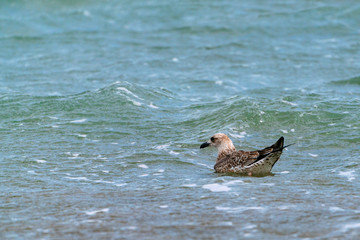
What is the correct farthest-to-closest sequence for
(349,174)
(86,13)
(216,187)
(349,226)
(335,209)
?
(86,13) < (349,174) < (216,187) < (335,209) < (349,226)

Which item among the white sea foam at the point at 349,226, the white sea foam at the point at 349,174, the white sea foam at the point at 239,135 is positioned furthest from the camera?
the white sea foam at the point at 239,135

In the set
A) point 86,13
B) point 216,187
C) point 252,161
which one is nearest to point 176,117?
point 252,161

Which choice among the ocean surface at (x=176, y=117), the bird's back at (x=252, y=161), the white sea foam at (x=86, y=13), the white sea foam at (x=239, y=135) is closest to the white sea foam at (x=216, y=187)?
the ocean surface at (x=176, y=117)

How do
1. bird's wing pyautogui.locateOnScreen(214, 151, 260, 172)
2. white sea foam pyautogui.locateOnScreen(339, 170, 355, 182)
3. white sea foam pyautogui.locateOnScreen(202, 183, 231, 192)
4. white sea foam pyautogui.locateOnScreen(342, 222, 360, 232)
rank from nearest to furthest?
white sea foam pyautogui.locateOnScreen(342, 222, 360, 232) → white sea foam pyautogui.locateOnScreen(202, 183, 231, 192) → white sea foam pyautogui.locateOnScreen(339, 170, 355, 182) → bird's wing pyautogui.locateOnScreen(214, 151, 260, 172)

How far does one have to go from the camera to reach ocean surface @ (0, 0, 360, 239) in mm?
7473

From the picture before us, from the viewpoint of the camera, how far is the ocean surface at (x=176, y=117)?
747 centimetres

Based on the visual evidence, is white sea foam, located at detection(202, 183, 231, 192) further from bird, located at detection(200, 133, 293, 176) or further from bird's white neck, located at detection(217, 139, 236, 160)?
bird's white neck, located at detection(217, 139, 236, 160)

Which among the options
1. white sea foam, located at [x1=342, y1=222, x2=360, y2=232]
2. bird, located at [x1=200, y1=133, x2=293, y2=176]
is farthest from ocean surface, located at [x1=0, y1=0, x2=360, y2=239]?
bird, located at [x1=200, y1=133, x2=293, y2=176]

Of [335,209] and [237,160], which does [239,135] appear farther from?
[335,209]

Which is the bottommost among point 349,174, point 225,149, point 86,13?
point 349,174

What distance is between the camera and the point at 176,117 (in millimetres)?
14195

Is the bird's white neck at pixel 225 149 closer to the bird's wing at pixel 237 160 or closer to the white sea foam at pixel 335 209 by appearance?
the bird's wing at pixel 237 160

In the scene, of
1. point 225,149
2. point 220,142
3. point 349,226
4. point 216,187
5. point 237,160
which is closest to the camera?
point 349,226

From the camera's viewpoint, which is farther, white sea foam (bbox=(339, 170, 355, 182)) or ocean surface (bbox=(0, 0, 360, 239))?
white sea foam (bbox=(339, 170, 355, 182))
